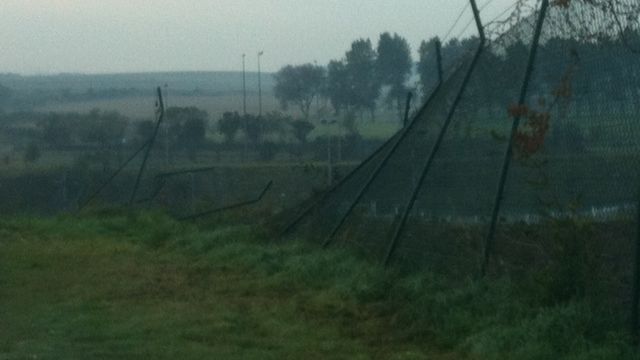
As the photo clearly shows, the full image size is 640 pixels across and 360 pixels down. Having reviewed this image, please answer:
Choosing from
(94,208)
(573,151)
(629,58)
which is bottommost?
(94,208)

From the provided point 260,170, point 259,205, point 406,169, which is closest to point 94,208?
point 260,170

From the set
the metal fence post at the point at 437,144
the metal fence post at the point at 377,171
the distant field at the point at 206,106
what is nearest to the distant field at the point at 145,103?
the distant field at the point at 206,106

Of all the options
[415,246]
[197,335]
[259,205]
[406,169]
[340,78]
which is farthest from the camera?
[340,78]

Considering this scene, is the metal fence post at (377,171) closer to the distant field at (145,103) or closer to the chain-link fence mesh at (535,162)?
the chain-link fence mesh at (535,162)

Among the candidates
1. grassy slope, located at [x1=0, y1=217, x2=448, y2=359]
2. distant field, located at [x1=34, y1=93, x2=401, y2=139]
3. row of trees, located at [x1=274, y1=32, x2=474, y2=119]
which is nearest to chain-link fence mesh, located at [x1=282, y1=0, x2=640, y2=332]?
grassy slope, located at [x1=0, y1=217, x2=448, y2=359]

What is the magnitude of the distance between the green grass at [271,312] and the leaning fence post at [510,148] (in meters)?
0.35

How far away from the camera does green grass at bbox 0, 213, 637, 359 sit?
1153cm

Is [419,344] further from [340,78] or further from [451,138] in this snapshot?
[340,78]

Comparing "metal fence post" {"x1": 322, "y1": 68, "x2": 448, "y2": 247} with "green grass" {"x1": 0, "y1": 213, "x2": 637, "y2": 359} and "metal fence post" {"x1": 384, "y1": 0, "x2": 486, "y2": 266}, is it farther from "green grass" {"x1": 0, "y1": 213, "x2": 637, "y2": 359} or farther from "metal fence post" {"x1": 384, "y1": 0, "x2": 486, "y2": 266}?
"green grass" {"x1": 0, "y1": 213, "x2": 637, "y2": 359}

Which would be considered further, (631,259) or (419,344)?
(419,344)

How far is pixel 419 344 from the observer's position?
12.3 meters

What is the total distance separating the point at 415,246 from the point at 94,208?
49.0 ft

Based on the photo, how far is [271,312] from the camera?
14148 millimetres

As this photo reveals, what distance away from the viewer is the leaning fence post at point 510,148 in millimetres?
12734
